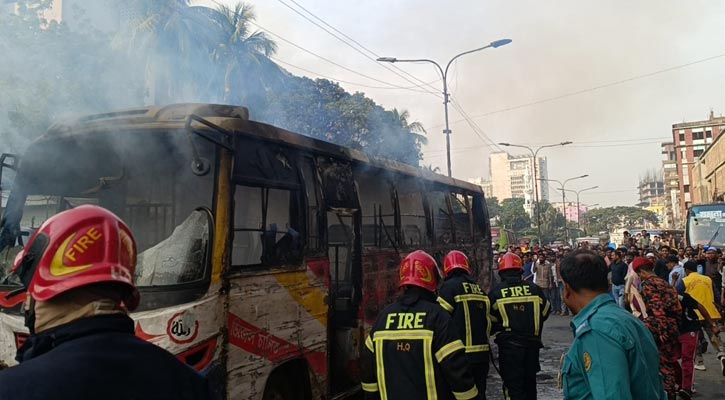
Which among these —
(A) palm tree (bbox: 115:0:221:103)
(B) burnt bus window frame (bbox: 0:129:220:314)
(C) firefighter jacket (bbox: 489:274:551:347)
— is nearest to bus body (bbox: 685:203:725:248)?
(A) palm tree (bbox: 115:0:221:103)

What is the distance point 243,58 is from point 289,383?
835 inches

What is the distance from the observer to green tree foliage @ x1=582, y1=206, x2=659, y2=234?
324 ft

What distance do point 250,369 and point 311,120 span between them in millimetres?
22365

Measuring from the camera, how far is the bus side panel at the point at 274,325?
4.39 meters

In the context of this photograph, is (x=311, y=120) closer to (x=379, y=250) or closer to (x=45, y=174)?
(x=379, y=250)

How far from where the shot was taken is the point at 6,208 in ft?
16.4

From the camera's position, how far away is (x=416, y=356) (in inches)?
133

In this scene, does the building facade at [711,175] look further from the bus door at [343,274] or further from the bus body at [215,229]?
the bus body at [215,229]

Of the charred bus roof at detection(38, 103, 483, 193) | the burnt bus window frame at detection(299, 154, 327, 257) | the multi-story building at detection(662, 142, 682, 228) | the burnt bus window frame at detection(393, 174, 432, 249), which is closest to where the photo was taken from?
the charred bus roof at detection(38, 103, 483, 193)

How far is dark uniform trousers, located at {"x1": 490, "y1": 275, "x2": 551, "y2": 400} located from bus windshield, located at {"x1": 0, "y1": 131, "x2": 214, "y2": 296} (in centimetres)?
304

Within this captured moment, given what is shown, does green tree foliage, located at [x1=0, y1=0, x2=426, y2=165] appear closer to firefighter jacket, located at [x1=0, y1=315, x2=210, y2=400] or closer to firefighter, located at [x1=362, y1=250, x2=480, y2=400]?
firefighter, located at [x1=362, y1=250, x2=480, y2=400]

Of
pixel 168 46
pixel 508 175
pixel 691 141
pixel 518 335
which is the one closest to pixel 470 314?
pixel 518 335

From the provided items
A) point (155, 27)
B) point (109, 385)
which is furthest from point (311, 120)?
point (109, 385)

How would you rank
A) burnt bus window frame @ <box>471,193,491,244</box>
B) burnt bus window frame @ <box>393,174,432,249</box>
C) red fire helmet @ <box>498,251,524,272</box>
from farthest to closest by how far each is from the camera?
burnt bus window frame @ <box>471,193,491,244</box> → burnt bus window frame @ <box>393,174,432,249</box> → red fire helmet @ <box>498,251,524,272</box>
